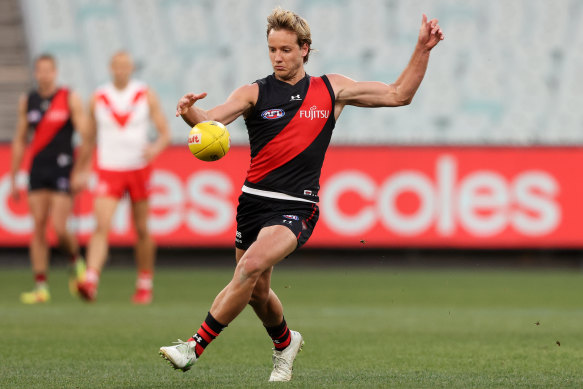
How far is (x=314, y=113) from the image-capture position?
6.05 m

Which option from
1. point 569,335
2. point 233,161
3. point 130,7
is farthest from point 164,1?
point 569,335

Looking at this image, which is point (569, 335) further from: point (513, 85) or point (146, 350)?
point (513, 85)

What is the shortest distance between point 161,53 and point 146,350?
1283 cm

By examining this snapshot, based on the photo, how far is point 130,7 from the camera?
19750 millimetres

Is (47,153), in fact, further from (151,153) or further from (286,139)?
(286,139)

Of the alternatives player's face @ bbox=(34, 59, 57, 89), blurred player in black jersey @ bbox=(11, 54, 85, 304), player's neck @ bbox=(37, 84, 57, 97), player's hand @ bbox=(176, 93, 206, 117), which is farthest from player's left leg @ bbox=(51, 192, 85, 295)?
player's hand @ bbox=(176, 93, 206, 117)

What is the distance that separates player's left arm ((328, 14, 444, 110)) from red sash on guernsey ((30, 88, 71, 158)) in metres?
6.05

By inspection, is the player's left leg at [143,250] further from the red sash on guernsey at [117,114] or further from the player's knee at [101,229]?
the red sash on guernsey at [117,114]

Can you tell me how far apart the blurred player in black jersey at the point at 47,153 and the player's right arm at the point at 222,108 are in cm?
599

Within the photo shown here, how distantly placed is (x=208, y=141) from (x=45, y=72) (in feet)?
21.2

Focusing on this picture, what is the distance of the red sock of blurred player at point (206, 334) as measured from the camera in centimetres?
563

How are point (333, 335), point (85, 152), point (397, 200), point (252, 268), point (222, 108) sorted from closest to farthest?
point (252, 268) → point (222, 108) → point (333, 335) → point (85, 152) → point (397, 200)

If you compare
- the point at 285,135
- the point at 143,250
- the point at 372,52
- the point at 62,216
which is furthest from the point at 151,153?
the point at 372,52

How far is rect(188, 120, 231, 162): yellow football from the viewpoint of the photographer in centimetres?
553
